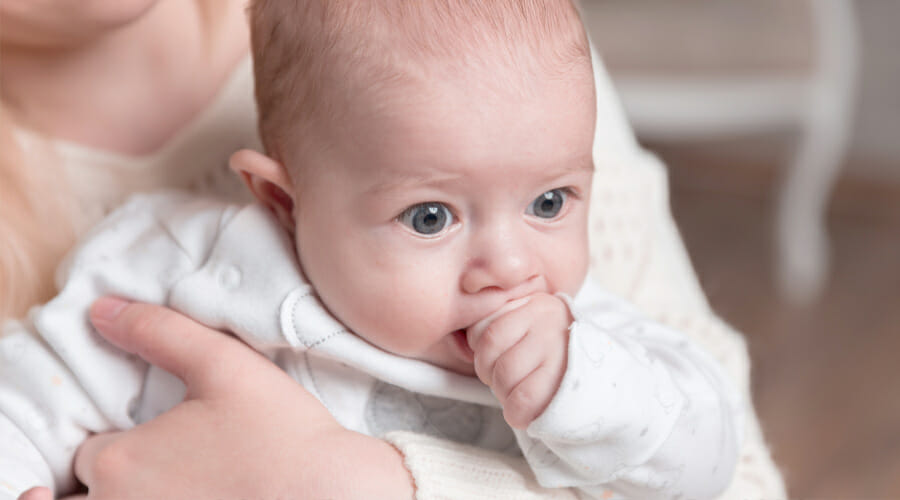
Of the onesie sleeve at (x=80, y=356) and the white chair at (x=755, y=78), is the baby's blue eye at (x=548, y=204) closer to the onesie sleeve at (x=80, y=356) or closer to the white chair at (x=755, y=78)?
the onesie sleeve at (x=80, y=356)

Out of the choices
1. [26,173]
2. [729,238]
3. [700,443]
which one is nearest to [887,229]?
[729,238]

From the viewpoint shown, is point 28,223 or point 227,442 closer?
point 227,442

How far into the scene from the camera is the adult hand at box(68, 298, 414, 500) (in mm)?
742

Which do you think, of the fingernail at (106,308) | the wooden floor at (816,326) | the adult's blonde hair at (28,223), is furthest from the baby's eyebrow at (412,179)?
the wooden floor at (816,326)

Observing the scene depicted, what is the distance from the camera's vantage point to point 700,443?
790mm

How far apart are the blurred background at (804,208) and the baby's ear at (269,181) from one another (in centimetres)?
157

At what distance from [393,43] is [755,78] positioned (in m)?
2.17

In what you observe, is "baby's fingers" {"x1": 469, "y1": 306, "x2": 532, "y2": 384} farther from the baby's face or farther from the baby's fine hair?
the baby's fine hair

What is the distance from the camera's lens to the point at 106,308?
2.75 ft

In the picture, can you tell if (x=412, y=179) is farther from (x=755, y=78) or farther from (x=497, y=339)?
(x=755, y=78)

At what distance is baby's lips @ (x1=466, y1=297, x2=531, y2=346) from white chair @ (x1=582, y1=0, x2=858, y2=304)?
1.93m

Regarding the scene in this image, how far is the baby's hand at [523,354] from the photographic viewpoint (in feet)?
2.35

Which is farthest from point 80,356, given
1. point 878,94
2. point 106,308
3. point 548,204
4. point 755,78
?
Result: point 878,94

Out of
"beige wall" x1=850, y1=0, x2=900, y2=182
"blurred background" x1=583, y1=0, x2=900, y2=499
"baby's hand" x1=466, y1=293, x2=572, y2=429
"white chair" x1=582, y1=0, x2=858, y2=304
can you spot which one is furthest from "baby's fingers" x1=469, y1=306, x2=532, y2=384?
"beige wall" x1=850, y1=0, x2=900, y2=182
